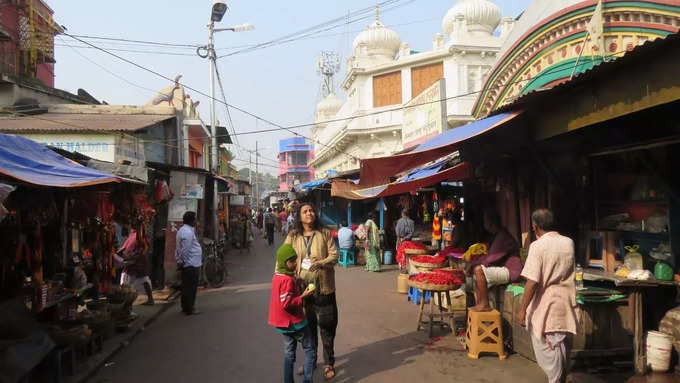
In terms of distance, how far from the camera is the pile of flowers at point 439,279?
616 cm

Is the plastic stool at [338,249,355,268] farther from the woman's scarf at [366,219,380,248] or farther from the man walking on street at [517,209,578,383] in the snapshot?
the man walking on street at [517,209,578,383]

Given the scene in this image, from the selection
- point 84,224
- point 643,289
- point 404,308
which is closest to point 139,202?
point 84,224

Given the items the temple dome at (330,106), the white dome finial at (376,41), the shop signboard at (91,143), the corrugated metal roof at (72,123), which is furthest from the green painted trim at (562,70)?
the temple dome at (330,106)

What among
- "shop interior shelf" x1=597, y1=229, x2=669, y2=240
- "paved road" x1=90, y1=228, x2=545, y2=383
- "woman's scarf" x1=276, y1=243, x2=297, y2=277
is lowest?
"paved road" x1=90, y1=228, x2=545, y2=383

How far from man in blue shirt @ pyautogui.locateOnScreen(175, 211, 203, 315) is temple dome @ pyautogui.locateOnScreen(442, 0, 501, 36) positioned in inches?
760

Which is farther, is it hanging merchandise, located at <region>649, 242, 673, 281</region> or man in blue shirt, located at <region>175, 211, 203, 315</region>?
man in blue shirt, located at <region>175, 211, 203, 315</region>

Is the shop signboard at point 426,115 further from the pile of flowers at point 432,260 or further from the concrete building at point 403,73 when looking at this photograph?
the pile of flowers at point 432,260

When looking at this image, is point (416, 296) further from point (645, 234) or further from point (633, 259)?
point (645, 234)

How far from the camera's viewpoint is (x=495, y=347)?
210 inches

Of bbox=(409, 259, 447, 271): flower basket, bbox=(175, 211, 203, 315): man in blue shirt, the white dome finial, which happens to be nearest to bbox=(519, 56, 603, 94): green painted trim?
bbox=(409, 259, 447, 271): flower basket

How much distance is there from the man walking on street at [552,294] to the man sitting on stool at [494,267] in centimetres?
162

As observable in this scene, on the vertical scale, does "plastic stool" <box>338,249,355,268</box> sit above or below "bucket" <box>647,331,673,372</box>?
below

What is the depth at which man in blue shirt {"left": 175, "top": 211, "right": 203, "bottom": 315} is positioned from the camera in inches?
311

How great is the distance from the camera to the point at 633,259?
17.2 ft
